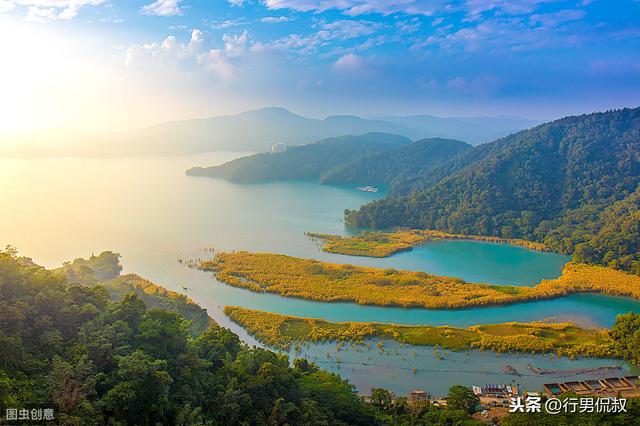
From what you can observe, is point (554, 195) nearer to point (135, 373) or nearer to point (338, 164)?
point (338, 164)

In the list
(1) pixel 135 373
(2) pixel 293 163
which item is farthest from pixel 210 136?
(1) pixel 135 373

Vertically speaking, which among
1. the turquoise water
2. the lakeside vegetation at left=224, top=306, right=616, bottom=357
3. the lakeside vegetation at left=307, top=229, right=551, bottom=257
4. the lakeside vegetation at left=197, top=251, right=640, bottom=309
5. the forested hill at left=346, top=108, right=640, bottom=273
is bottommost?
the turquoise water

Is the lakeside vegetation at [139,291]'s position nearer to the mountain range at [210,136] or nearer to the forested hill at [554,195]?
the forested hill at [554,195]

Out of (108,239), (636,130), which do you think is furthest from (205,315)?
(636,130)

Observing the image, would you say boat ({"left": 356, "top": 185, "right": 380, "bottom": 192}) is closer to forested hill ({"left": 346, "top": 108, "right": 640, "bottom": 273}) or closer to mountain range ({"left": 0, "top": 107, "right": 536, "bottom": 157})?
forested hill ({"left": 346, "top": 108, "right": 640, "bottom": 273})

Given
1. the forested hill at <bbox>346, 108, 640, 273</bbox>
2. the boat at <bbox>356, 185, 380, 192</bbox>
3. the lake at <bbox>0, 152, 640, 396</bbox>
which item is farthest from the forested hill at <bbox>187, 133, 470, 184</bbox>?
the forested hill at <bbox>346, 108, 640, 273</bbox>
